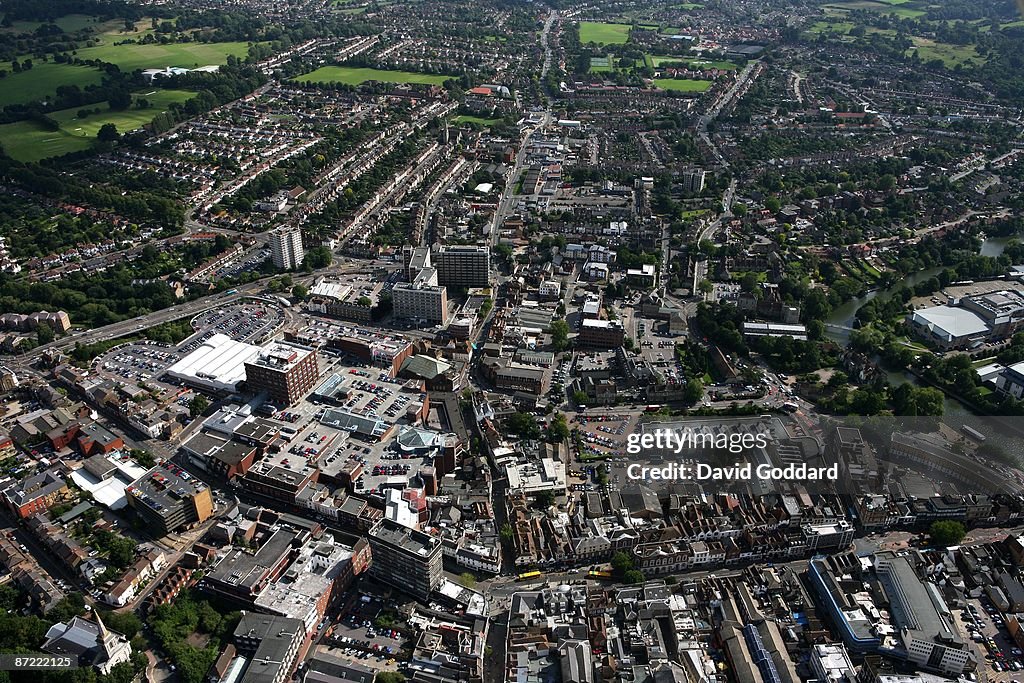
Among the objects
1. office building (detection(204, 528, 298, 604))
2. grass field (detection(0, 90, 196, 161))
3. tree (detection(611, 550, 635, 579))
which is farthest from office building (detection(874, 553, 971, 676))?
grass field (detection(0, 90, 196, 161))

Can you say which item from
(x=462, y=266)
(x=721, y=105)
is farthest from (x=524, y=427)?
(x=721, y=105)

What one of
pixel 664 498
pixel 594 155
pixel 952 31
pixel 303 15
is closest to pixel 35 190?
pixel 594 155

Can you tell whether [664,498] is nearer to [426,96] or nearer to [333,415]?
[333,415]

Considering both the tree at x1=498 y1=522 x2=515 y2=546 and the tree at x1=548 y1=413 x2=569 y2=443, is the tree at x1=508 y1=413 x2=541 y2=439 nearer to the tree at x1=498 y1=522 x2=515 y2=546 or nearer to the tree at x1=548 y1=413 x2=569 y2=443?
the tree at x1=548 y1=413 x2=569 y2=443

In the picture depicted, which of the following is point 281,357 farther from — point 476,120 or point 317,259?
point 476,120

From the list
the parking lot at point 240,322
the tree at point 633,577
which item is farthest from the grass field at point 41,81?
the tree at point 633,577

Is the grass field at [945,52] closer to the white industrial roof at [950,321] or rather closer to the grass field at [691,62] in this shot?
the grass field at [691,62]
